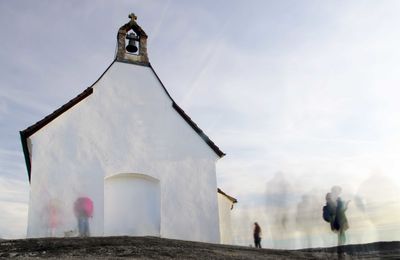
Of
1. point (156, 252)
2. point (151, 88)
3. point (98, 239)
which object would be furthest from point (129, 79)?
point (156, 252)

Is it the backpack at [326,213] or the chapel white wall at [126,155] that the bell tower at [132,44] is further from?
the backpack at [326,213]

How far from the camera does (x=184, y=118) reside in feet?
60.8

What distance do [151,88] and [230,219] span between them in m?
8.05

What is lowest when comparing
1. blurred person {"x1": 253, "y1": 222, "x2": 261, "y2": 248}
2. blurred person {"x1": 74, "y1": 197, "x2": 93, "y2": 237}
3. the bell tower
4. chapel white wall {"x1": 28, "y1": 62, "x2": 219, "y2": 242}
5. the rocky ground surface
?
the rocky ground surface

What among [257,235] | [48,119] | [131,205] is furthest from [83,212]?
[257,235]

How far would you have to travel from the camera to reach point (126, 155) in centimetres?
1714

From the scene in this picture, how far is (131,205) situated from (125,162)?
172 centimetres

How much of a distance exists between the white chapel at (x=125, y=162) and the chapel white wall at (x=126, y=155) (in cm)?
4

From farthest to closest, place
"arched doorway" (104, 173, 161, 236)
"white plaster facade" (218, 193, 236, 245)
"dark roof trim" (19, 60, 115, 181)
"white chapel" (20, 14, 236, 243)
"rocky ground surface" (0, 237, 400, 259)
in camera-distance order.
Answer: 1. "white plaster facade" (218, 193, 236, 245)
2. "arched doorway" (104, 173, 161, 236)
3. "dark roof trim" (19, 60, 115, 181)
4. "white chapel" (20, 14, 236, 243)
5. "rocky ground surface" (0, 237, 400, 259)

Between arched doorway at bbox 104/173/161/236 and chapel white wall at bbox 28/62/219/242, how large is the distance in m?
0.34

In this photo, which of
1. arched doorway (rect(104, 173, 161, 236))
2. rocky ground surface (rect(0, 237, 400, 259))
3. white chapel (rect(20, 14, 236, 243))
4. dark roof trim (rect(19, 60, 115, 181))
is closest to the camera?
rocky ground surface (rect(0, 237, 400, 259))

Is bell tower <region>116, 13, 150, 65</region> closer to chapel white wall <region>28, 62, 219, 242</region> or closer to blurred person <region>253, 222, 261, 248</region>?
chapel white wall <region>28, 62, 219, 242</region>

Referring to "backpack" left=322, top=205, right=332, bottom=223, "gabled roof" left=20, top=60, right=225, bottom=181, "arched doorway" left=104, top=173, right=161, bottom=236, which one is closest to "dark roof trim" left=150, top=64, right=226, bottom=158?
"gabled roof" left=20, top=60, right=225, bottom=181

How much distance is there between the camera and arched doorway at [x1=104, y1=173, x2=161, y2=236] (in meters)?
16.5
